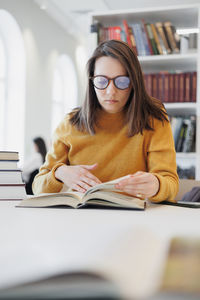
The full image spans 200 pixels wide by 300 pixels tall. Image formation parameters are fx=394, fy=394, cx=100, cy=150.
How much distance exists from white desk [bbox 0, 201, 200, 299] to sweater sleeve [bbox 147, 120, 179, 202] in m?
0.08

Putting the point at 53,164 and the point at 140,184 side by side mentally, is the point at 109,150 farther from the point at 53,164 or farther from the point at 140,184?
the point at 140,184

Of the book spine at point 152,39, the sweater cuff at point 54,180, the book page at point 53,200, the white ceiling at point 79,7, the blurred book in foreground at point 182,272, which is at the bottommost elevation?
the book page at point 53,200

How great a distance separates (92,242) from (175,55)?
2545mm

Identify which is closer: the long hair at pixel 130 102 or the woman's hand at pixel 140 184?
the woman's hand at pixel 140 184

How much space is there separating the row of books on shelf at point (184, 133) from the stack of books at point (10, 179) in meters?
1.83

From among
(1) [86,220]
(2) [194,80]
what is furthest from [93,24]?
(1) [86,220]

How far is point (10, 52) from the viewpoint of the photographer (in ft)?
19.2

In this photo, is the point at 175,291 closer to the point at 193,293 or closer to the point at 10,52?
the point at 193,293

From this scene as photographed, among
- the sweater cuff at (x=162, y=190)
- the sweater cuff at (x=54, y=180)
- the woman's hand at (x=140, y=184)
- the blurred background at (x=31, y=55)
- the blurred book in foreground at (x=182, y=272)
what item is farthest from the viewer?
the blurred background at (x=31, y=55)

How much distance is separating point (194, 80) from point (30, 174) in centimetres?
265

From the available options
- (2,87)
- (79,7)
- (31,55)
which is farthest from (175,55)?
(79,7)

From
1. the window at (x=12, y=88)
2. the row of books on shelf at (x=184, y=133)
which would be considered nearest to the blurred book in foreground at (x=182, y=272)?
the row of books on shelf at (x=184, y=133)

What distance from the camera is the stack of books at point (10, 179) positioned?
4.39 ft

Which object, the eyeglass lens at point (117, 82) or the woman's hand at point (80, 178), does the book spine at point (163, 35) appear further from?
the woman's hand at point (80, 178)
